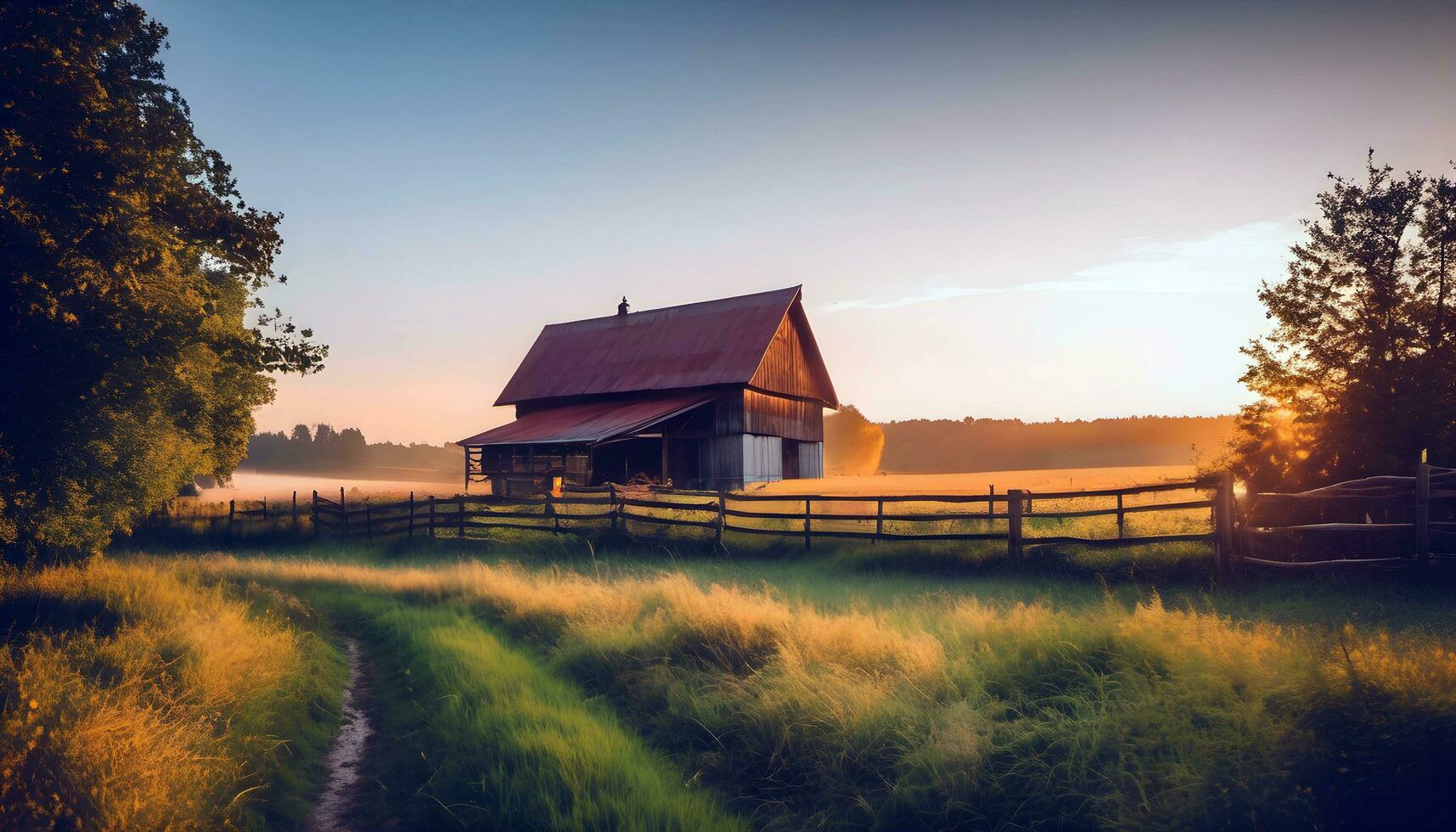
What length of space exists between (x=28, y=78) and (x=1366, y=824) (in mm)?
14490

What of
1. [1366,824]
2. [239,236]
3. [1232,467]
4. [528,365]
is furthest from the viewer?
[528,365]

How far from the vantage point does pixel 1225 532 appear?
11.2 metres

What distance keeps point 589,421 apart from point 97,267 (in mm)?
21530

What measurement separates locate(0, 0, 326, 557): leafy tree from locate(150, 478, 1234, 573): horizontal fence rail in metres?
7.51

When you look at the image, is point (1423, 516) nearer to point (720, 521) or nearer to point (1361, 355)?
point (1361, 355)

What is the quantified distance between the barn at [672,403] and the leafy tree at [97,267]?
15.3 m

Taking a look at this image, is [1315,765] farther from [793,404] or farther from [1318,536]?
[793,404]

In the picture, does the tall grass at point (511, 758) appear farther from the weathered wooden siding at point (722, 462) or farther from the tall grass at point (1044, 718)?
the weathered wooden siding at point (722, 462)

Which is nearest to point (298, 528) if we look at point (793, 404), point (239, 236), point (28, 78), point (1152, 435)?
point (239, 236)

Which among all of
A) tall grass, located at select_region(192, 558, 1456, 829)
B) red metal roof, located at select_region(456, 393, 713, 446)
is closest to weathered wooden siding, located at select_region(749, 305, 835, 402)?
red metal roof, located at select_region(456, 393, 713, 446)

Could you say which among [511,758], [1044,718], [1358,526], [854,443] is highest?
[854,443]

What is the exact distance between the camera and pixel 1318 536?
11375 mm

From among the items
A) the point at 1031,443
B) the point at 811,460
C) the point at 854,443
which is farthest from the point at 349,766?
the point at 1031,443

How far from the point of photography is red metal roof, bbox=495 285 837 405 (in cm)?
3225
